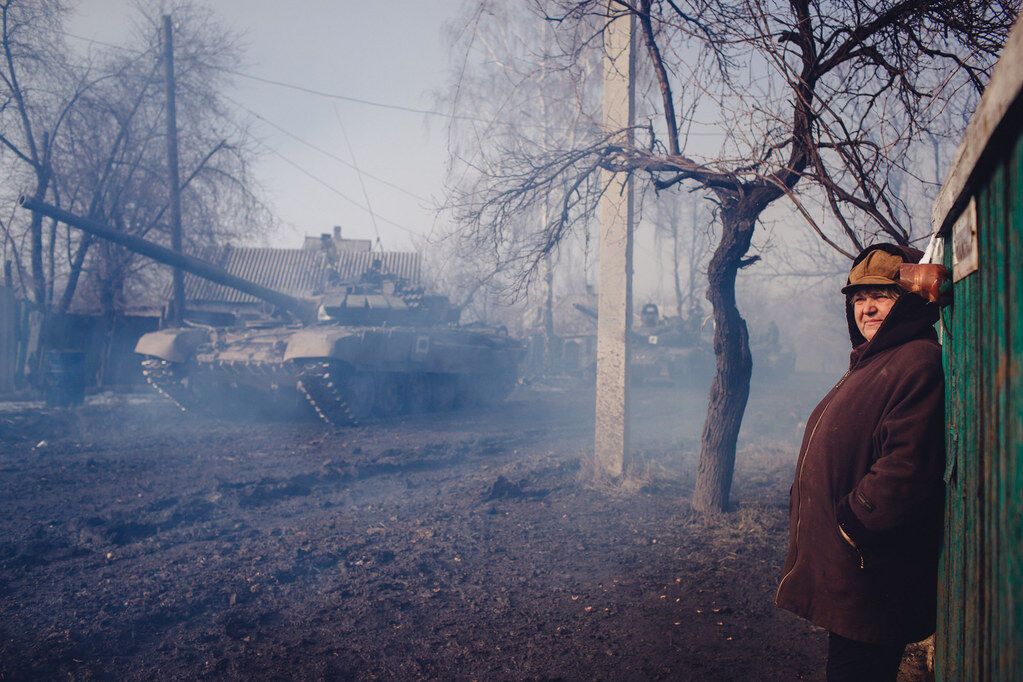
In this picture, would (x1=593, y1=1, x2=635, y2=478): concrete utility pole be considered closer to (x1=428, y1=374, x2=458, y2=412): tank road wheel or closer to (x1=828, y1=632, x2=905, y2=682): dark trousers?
(x1=828, y1=632, x2=905, y2=682): dark trousers

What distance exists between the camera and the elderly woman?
6.53ft

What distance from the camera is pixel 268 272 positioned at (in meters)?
28.8

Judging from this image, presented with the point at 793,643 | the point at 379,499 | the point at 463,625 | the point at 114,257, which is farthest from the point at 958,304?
the point at 114,257

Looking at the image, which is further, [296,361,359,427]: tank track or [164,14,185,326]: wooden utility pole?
[164,14,185,326]: wooden utility pole

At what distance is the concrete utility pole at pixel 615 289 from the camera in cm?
700

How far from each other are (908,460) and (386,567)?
12.4 feet

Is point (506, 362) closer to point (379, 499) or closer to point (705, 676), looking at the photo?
point (379, 499)

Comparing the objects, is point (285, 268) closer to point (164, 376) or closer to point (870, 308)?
point (164, 376)

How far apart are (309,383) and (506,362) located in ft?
18.6

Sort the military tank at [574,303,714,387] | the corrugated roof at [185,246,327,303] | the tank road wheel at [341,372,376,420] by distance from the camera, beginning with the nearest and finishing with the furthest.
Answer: the tank road wheel at [341,372,376,420], the military tank at [574,303,714,387], the corrugated roof at [185,246,327,303]

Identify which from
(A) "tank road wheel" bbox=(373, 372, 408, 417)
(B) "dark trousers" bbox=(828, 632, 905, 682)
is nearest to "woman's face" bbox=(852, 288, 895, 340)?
(B) "dark trousers" bbox=(828, 632, 905, 682)

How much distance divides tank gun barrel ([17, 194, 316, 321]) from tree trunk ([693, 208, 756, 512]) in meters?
8.60

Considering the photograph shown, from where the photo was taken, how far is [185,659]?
3.52 meters

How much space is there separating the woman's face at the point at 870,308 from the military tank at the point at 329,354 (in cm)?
935
